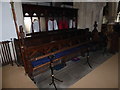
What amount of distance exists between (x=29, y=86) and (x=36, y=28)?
2736 mm

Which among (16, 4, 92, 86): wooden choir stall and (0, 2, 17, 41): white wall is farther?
(0, 2, 17, 41): white wall

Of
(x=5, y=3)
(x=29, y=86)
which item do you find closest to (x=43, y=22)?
(x=5, y=3)

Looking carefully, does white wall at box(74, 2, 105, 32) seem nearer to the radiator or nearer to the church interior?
the church interior

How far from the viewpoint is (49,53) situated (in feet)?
6.25

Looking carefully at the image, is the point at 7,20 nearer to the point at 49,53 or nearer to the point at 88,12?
the point at 49,53

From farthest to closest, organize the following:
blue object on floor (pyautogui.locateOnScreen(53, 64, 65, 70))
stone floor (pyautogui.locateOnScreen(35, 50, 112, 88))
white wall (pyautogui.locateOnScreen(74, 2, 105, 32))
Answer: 1. white wall (pyautogui.locateOnScreen(74, 2, 105, 32))
2. blue object on floor (pyautogui.locateOnScreen(53, 64, 65, 70))
3. stone floor (pyautogui.locateOnScreen(35, 50, 112, 88))

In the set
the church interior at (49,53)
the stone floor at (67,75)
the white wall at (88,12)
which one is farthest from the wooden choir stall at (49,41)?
the white wall at (88,12)

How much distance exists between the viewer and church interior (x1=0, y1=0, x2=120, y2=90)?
1880mm

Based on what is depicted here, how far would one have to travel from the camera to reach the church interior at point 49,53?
188cm

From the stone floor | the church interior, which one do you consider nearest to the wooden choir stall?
the church interior

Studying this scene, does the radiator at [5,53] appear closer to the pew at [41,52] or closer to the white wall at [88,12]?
the pew at [41,52]

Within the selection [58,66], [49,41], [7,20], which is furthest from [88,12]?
[7,20]

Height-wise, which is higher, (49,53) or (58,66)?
(49,53)

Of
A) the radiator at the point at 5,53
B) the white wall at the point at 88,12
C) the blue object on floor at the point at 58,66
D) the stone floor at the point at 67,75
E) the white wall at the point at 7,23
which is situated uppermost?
the white wall at the point at 88,12
